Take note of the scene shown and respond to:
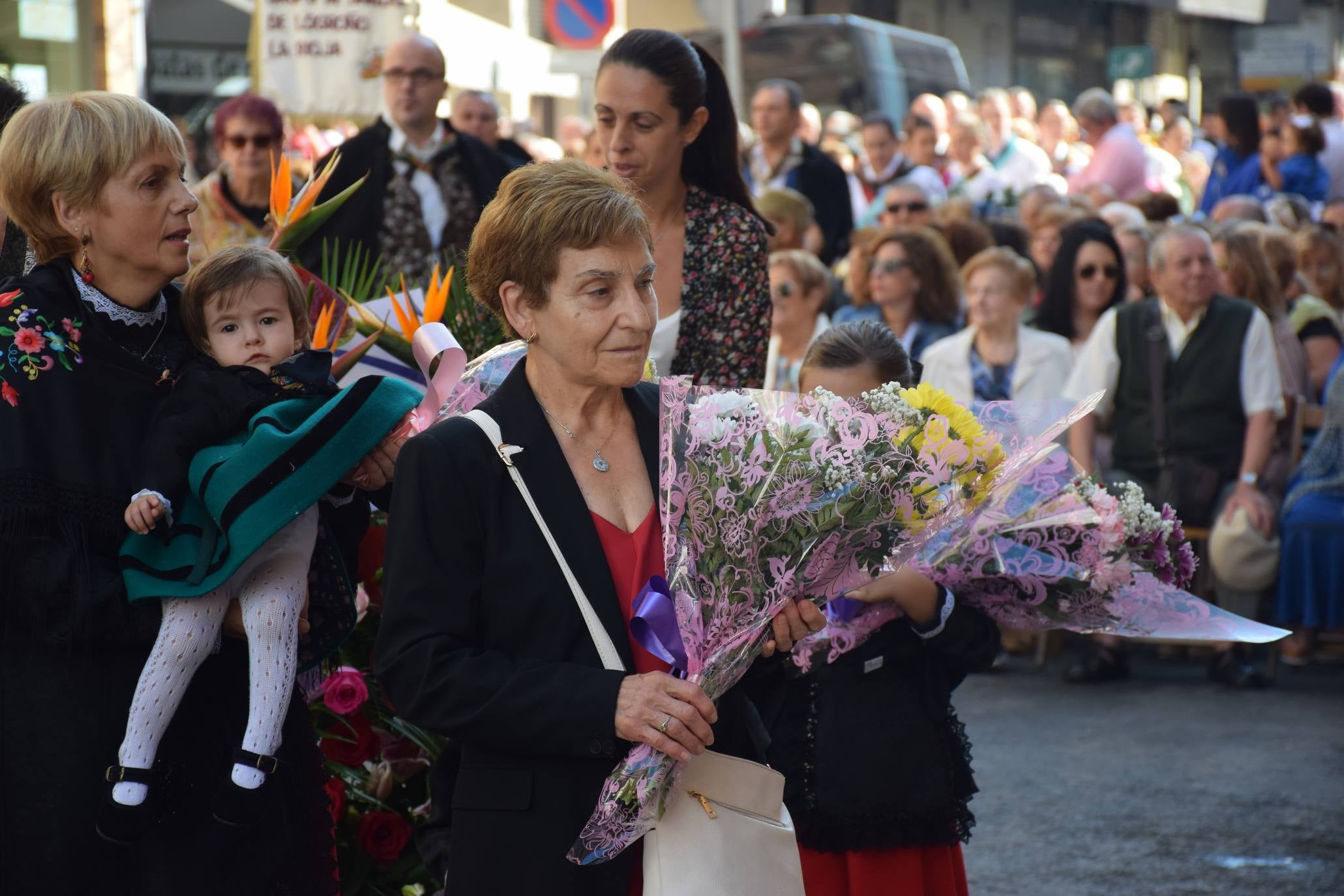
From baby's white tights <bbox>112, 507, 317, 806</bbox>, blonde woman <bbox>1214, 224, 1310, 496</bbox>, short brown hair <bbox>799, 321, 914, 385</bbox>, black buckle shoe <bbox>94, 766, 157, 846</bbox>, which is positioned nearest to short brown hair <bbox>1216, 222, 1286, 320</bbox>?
blonde woman <bbox>1214, 224, 1310, 496</bbox>

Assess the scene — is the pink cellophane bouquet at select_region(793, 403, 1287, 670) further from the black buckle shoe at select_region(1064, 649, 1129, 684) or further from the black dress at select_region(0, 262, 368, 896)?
the black buckle shoe at select_region(1064, 649, 1129, 684)

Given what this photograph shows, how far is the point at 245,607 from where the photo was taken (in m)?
2.92

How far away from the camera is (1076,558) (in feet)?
11.2

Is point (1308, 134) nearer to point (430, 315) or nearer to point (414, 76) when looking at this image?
point (414, 76)

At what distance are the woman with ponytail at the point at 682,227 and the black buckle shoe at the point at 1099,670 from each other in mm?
4387

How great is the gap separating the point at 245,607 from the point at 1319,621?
6446mm

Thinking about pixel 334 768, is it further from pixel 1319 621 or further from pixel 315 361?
pixel 1319 621

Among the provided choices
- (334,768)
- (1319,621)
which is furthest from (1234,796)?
(334,768)

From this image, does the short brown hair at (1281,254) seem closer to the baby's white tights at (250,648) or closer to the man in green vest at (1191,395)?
the man in green vest at (1191,395)

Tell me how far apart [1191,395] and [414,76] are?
4.00 m

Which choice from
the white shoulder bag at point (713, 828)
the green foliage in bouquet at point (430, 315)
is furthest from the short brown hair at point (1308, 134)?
the white shoulder bag at point (713, 828)

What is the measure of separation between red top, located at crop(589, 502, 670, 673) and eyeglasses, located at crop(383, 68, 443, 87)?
4.90 m

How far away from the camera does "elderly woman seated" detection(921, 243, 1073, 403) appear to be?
8.09 m

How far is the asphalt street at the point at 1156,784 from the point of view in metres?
5.40
